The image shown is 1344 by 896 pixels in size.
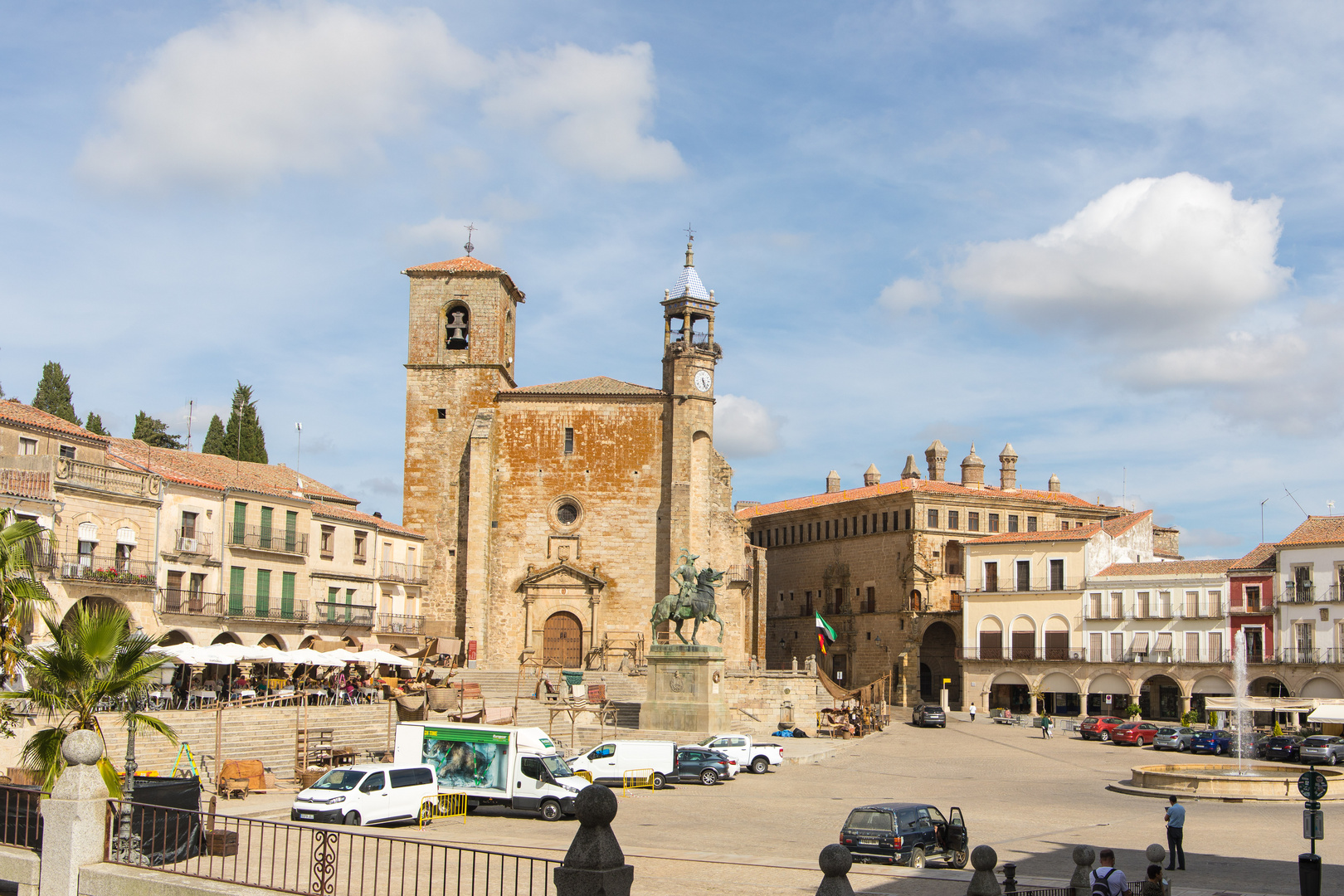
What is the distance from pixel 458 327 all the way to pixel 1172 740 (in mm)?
33782

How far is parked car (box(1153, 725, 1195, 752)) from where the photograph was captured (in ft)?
145

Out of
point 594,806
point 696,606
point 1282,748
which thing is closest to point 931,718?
point 1282,748

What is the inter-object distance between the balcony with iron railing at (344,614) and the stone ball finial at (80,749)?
36.7m

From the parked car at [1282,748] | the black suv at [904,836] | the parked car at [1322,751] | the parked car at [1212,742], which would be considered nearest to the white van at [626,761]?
the black suv at [904,836]

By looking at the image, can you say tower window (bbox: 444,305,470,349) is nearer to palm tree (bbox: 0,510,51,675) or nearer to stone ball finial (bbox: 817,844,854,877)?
palm tree (bbox: 0,510,51,675)

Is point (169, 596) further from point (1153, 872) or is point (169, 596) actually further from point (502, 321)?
point (1153, 872)

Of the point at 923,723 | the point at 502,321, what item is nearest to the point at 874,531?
the point at 923,723

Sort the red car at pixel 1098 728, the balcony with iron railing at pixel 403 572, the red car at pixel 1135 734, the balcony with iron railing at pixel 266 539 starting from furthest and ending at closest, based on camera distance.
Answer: the balcony with iron railing at pixel 403 572, the red car at pixel 1098 728, the red car at pixel 1135 734, the balcony with iron railing at pixel 266 539

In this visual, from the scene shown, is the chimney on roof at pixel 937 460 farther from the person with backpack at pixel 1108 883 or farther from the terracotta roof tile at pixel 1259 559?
the person with backpack at pixel 1108 883

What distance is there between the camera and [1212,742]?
43406 millimetres

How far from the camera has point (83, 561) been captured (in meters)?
37.3

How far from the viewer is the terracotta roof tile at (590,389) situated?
5712 centimetres

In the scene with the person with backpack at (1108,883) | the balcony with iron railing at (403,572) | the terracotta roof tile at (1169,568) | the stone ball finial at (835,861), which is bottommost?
the person with backpack at (1108,883)

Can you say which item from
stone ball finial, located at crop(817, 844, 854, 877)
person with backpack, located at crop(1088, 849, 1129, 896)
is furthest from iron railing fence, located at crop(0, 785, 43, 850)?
person with backpack, located at crop(1088, 849, 1129, 896)
